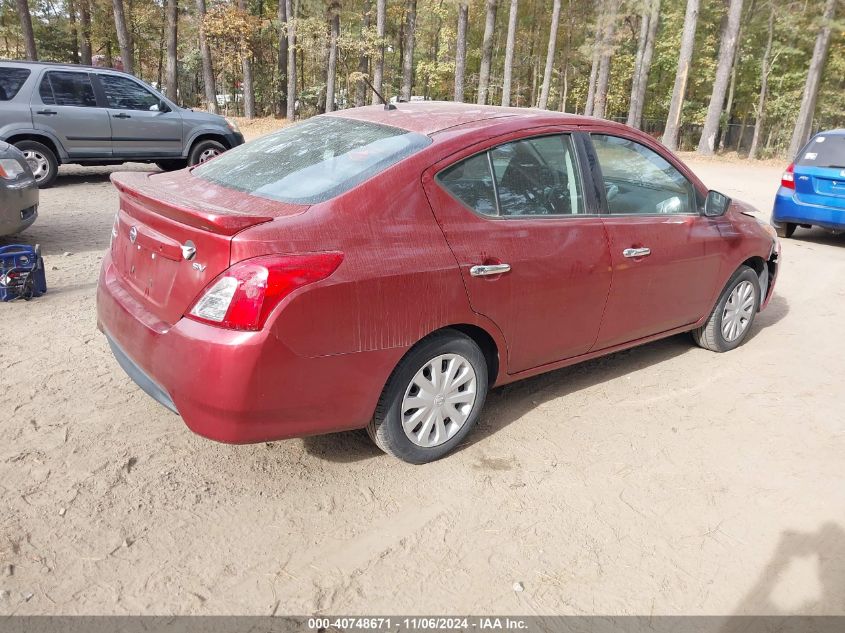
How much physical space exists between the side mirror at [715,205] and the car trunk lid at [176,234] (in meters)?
3.04

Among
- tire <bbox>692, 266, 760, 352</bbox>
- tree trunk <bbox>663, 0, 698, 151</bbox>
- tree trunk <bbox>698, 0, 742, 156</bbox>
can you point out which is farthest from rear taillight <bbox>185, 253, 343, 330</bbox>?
tree trunk <bbox>698, 0, 742, 156</bbox>

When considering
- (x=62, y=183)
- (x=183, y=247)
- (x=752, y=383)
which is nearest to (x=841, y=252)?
(x=752, y=383)

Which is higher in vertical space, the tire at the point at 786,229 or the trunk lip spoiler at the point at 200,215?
the trunk lip spoiler at the point at 200,215

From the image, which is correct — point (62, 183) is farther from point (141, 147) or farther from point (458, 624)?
point (458, 624)

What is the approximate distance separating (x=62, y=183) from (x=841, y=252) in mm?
12268

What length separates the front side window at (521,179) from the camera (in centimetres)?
337

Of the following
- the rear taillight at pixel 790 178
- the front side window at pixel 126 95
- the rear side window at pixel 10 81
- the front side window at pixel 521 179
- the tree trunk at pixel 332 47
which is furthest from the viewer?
the tree trunk at pixel 332 47

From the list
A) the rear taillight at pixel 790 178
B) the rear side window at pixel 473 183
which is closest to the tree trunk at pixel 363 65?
the rear taillight at pixel 790 178

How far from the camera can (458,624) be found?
2.44 meters

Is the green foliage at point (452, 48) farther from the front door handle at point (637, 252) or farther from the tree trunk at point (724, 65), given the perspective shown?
the front door handle at point (637, 252)

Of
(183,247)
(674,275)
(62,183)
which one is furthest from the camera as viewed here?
(62,183)

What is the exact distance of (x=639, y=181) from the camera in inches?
172

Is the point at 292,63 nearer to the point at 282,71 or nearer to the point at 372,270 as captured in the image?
the point at 282,71

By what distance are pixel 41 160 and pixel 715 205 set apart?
33.2ft
